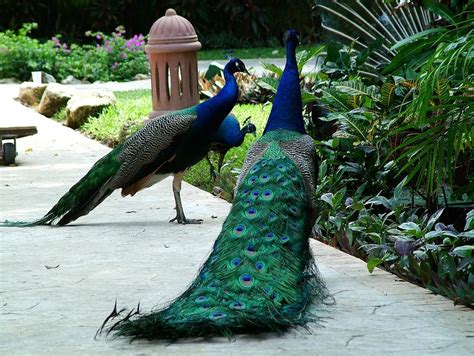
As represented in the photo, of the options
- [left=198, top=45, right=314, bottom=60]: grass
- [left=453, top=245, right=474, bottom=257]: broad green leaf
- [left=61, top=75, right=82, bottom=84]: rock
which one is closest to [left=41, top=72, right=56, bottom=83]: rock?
[left=61, top=75, right=82, bottom=84]: rock

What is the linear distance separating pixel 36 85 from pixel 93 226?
8.65 m

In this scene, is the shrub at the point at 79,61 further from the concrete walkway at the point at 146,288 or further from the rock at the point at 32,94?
the concrete walkway at the point at 146,288

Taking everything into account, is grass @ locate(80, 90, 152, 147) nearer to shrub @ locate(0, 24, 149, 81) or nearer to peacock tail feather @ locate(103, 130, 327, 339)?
shrub @ locate(0, 24, 149, 81)

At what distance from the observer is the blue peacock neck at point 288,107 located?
210 inches

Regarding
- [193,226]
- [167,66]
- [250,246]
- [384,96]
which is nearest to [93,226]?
[193,226]

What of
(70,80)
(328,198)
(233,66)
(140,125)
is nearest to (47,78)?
(70,80)

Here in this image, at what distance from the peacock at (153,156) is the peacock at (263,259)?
1.49 meters

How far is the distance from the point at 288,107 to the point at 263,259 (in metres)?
1.30

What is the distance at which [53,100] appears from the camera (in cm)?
1391

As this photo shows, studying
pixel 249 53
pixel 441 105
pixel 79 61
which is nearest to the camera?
pixel 441 105

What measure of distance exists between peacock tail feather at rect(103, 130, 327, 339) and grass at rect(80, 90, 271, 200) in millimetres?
2963

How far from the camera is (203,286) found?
13.6 ft

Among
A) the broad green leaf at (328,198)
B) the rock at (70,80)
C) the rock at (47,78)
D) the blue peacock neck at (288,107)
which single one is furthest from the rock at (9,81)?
the blue peacock neck at (288,107)

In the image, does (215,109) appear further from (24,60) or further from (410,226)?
(24,60)
